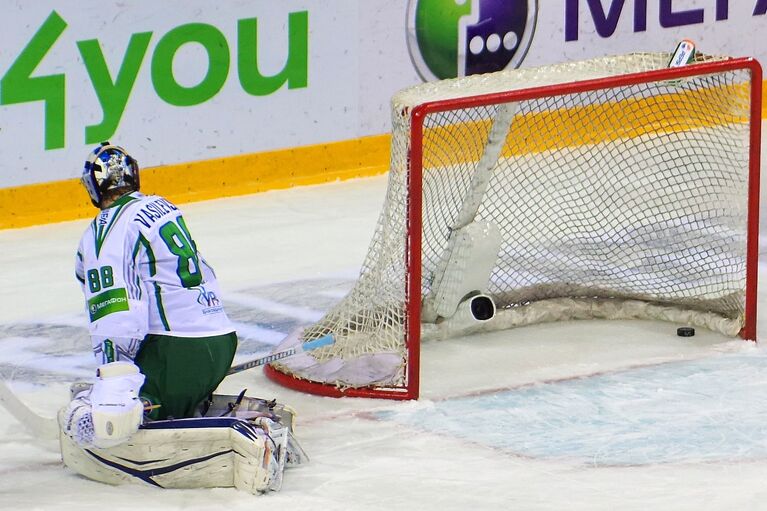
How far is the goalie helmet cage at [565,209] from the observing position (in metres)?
5.75

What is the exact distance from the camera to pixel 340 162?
8.98 metres

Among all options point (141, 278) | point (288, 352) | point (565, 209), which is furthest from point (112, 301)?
point (565, 209)

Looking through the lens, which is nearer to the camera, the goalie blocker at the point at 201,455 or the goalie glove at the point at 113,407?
the goalie glove at the point at 113,407

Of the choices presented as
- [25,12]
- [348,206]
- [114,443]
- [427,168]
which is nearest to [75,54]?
[25,12]

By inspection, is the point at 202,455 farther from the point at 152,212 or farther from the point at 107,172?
the point at 107,172

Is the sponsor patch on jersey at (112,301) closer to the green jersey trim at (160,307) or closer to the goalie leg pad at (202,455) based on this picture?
the green jersey trim at (160,307)

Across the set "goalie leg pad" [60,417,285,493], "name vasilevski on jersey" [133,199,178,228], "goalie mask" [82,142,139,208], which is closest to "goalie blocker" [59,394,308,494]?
"goalie leg pad" [60,417,285,493]

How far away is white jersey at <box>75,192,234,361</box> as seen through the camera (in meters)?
4.70

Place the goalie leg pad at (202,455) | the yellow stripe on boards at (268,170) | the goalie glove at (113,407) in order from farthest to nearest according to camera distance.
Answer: the yellow stripe on boards at (268,170) → the goalie leg pad at (202,455) → the goalie glove at (113,407)

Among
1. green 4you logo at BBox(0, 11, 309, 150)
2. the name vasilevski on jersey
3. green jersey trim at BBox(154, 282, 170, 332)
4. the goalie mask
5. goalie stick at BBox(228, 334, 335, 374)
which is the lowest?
goalie stick at BBox(228, 334, 335, 374)

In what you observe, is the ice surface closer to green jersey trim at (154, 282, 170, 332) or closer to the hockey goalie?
the hockey goalie

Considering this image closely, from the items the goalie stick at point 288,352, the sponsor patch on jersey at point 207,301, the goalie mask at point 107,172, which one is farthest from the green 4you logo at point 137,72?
the sponsor patch on jersey at point 207,301

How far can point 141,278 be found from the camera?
479cm

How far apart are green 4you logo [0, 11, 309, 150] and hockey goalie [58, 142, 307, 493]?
118 inches
